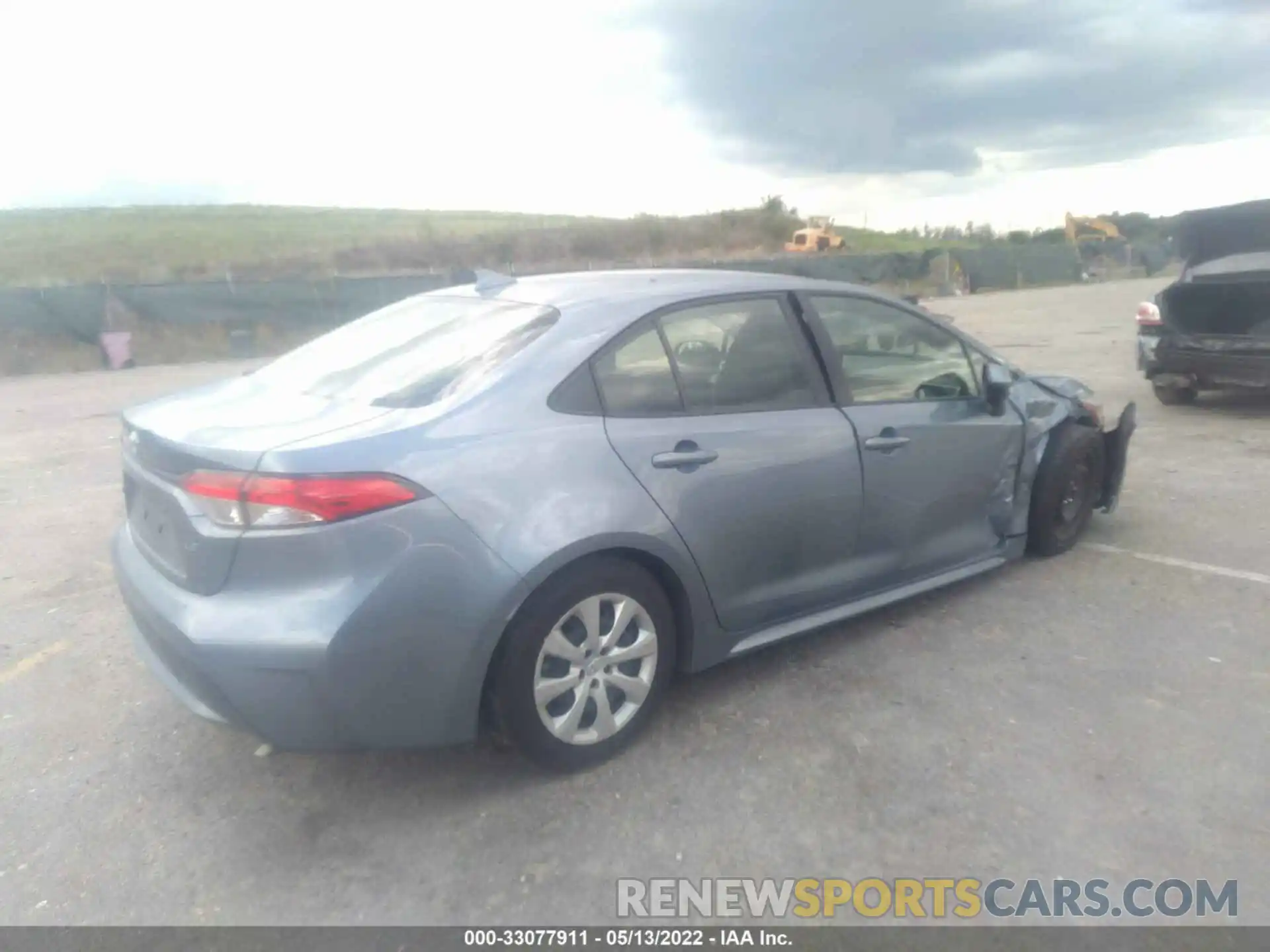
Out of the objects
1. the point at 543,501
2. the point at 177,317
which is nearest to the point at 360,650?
the point at 543,501

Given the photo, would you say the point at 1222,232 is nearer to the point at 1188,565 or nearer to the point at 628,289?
the point at 1188,565

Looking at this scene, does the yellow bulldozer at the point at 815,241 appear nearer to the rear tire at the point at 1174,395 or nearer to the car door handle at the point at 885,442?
the rear tire at the point at 1174,395

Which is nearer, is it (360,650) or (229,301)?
(360,650)

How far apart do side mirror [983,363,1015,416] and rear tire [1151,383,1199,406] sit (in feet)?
19.8

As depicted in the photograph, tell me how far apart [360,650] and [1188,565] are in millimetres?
4150

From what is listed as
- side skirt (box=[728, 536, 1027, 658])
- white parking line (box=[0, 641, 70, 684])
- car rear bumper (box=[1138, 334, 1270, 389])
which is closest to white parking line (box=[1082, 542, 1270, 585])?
side skirt (box=[728, 536, 1027, 658])

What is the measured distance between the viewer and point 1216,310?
8.98 m

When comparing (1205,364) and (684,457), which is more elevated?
(684,457)

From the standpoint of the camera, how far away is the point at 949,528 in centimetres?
433

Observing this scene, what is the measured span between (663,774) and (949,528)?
1.82 meters

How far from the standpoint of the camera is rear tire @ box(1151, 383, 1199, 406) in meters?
9.66

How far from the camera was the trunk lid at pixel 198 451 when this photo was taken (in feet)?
9.30

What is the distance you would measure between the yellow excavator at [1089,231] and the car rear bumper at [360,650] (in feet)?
162

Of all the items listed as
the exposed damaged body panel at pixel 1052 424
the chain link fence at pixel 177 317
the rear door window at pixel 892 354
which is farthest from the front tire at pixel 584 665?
the chain link fence at pixel 177 317
